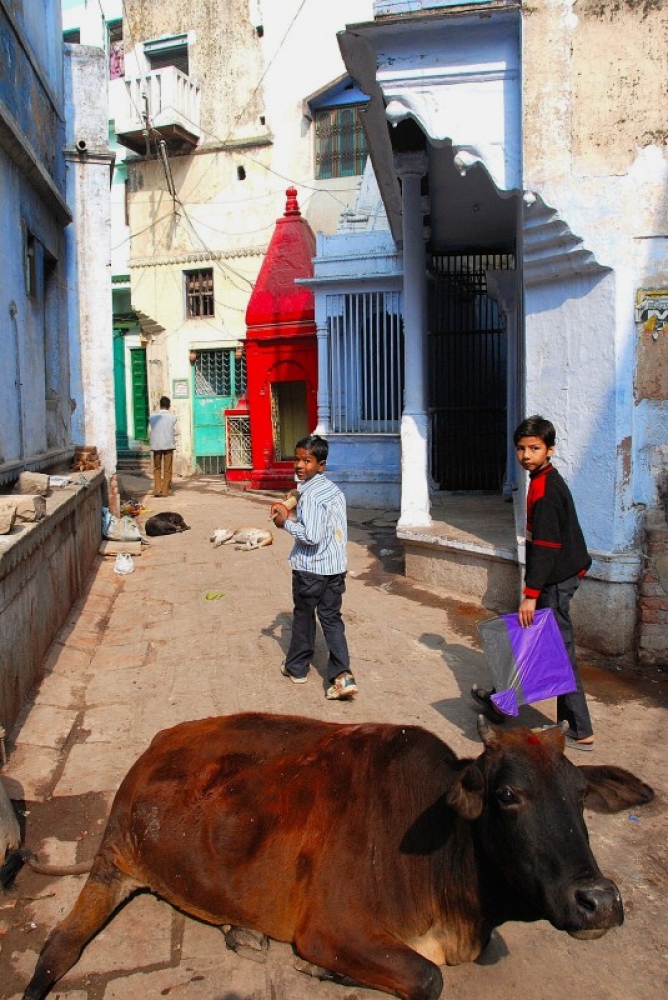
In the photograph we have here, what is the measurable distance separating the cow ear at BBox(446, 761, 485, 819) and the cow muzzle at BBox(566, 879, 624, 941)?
315mm

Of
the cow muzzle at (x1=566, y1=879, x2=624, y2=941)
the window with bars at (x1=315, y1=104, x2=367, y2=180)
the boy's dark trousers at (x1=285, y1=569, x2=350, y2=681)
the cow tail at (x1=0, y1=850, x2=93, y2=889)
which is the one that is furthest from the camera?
the window with bars at (x1=315, y1=104, x2=367, y2=180)

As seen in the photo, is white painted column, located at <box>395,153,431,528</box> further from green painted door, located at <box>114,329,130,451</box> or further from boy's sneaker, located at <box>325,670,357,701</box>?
green painted door, located at <box>114,329,130,451</box>

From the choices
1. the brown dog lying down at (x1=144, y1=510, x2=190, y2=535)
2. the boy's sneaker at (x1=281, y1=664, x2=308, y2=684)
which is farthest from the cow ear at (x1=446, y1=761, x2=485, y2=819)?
the brown dog lying down at (x1=144, y1=510, x2=190, y2=535)

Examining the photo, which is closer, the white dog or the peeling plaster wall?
the peeling plaster wall

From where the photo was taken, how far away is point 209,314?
69.4 ft

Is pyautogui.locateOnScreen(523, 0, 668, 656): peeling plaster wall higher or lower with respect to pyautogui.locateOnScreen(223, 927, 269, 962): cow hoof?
higher

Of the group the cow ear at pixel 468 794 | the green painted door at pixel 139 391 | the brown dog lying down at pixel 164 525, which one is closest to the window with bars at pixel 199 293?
the green painted door at pixel 139 391

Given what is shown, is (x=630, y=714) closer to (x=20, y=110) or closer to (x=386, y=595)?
(x=386, y=595)

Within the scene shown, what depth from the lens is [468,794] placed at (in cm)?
224

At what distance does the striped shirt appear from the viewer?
490 cm

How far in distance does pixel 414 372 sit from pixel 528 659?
442cm

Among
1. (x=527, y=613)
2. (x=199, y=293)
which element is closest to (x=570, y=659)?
(x=527, y=613)

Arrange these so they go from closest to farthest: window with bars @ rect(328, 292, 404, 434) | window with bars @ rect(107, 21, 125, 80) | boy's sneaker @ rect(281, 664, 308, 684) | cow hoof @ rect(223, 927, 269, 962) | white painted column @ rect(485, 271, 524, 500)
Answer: cow hoof @ rect(223, 927, 269, 962), boy's sneaker @ rect(281, 664, 308, 684), white painted column @ rect(485, 271, 524, 500), window with bars @ rect(328, 292, 404, 434), window with bars @ rect(107, 21, 125, 80)

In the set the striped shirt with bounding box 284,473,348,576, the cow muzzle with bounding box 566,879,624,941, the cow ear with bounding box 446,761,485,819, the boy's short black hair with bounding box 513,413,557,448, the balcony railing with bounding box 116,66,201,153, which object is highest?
the balcony railing with bounding box 116,66,201,153
